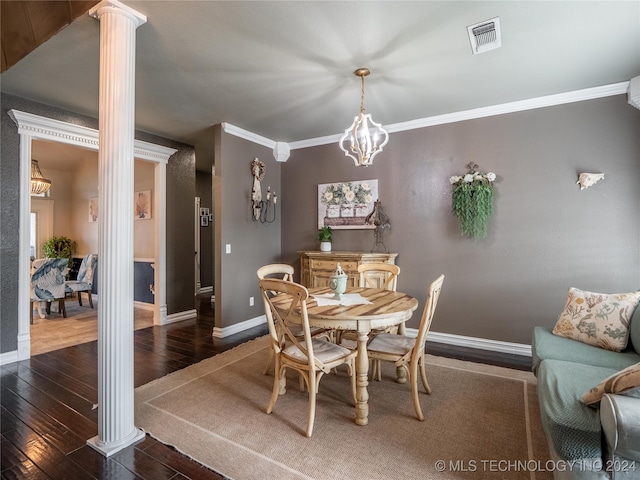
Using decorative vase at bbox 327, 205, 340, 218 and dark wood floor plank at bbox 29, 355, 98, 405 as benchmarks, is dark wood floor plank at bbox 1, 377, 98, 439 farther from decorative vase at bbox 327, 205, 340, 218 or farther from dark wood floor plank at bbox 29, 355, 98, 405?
decorative vase at bbox 327, 205, 340, 218

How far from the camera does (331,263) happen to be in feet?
13.1

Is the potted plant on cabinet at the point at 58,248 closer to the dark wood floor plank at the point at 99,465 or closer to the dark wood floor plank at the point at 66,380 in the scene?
the dark wood floor plank at the point at 66,380

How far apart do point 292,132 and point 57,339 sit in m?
3.90

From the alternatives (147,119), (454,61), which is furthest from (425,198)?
(147,119)

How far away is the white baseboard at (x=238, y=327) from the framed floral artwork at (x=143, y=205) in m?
2.48

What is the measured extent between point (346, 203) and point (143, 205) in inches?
135

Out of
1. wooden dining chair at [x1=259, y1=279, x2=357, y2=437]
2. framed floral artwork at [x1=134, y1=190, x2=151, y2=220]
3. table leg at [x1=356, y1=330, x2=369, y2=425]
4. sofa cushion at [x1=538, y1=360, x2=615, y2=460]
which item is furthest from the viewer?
framed floral artwork at [x1=134, y1=190, x2=151, y2=220]

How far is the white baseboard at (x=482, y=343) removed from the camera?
3.38 meters

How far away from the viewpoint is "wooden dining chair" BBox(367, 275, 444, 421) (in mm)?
2125

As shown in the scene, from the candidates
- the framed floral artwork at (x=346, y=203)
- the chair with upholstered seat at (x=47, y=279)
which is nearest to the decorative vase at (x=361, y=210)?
the framed floral artwork at (x=346, y=203)

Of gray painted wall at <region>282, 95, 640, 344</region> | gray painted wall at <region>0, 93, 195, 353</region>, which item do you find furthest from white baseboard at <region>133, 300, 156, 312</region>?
gray painted wall at <region>282, 95, 640, 344</region>

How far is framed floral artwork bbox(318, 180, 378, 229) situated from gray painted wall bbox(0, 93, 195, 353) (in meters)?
2.13

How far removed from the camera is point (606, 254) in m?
3.06

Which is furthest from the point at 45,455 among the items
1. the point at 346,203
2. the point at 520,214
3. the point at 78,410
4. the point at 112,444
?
the point at 520,214
